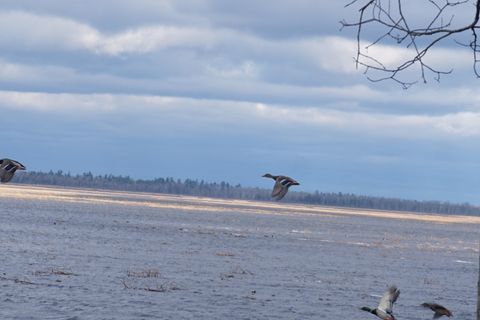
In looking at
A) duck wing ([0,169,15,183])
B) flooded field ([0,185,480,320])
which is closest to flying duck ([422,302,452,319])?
flooded field ([0,185,480,320])

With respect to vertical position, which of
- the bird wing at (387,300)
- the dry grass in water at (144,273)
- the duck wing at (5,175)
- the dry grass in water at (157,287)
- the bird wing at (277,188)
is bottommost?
the dry grass in water at (157,287)

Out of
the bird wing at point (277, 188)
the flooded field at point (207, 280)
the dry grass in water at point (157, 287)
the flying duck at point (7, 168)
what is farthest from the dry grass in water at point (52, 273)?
the bird wing at point (277, 188)

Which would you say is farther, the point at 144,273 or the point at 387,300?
the point at 144,273

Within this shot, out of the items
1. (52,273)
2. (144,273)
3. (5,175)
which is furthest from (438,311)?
(5,175)

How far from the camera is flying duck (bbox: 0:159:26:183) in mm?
17266

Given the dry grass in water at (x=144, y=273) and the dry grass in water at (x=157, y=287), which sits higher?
the dry grass in water at (x=144, y=273)

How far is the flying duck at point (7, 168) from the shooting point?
17.3m

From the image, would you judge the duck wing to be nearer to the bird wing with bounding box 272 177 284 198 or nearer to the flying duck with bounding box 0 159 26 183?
the flying duck with bounding box 0 159 26 183

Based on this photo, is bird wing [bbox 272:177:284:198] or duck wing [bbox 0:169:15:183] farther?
duck wing [bbox 0:169:15:183]

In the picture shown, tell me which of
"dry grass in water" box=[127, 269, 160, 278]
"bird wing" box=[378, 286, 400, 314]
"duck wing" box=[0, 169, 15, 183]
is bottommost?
"dry grass in water" box=[127, 269, 160, 278]

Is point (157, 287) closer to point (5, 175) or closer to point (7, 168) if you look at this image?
point (7, 168)

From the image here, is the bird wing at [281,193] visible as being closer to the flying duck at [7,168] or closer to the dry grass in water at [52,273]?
the flying duck at [7,168]

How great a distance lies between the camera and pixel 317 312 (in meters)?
38.7

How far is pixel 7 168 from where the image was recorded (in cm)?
1770
